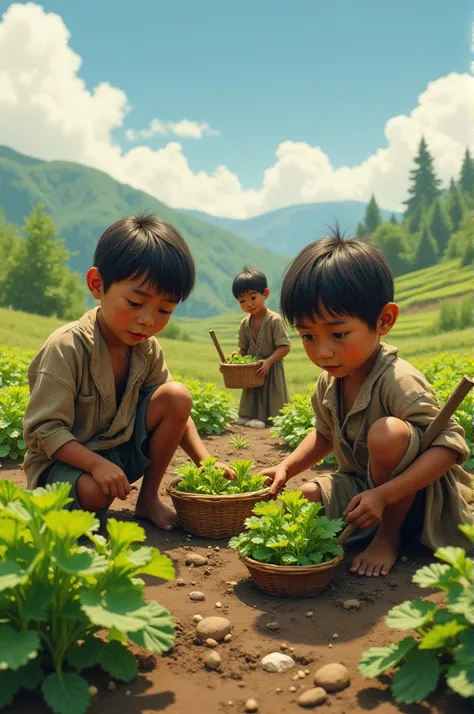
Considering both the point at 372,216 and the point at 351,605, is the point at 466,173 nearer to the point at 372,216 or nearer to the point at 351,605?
the point at 372,216

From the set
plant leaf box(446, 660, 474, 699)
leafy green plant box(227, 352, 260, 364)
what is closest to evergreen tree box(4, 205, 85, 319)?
leafy green plant box(227, 352, 260, 364)

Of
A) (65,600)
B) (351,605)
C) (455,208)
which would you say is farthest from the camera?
(455,208)

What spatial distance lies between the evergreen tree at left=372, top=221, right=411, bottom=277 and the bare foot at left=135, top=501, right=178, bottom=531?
45.0 meters

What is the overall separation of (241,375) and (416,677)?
5.64 m

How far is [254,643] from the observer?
8.39 ft

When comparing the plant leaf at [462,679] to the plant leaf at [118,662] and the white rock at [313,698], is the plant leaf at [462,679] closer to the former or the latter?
the white rock at [313,698]

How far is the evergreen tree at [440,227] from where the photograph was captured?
1853 inches

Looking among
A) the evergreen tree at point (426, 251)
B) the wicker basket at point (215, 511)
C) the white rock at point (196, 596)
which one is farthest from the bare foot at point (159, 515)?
the evergreen tree at point (426, 251)

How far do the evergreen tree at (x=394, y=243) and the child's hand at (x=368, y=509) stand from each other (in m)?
45.6

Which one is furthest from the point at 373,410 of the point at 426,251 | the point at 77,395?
the point at 426,251

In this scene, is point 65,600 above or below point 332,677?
above

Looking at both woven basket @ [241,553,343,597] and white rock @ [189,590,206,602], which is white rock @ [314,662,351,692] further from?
white rock @ [189,590,206,602]

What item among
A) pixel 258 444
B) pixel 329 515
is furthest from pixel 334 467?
pixel 329 515

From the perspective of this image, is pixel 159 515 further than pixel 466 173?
No
